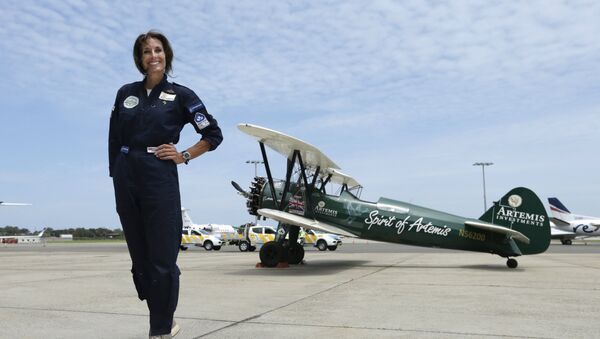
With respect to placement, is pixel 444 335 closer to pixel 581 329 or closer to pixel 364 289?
pixel 581 329

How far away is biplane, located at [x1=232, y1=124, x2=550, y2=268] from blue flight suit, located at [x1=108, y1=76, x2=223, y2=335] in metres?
7.82

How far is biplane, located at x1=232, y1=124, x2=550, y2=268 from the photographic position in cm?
1179

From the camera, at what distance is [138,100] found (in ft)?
9.76

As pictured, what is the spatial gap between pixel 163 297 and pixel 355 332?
73.9 inches

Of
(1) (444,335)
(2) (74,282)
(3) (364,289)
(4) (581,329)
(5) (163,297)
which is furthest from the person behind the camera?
(2) (74,282)

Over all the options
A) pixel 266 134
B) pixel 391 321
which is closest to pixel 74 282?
pixel 266 134

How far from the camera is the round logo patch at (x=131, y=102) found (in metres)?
2.95

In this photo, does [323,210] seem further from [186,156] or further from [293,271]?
[186,156]

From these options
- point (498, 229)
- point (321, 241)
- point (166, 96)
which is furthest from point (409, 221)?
point (321, 241)

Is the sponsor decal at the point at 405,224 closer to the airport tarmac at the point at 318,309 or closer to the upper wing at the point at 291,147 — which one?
the upper wing at the point at 291,147

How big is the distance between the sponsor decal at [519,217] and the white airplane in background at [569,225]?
36.9m

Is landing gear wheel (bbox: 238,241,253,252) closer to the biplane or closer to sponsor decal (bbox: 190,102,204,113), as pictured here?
the biplane

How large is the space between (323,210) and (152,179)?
10490 mm

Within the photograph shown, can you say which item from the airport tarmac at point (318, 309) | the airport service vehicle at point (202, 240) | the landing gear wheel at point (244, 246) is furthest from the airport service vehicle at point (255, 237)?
the airport tarmac at point (318, 309)
